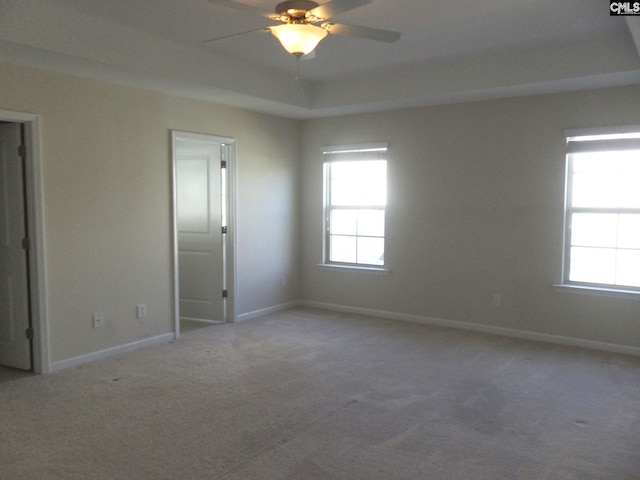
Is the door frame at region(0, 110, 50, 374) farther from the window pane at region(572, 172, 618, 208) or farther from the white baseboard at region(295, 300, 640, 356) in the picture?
the window pane at region(572, 172, 618, 208)

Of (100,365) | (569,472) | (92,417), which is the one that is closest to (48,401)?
(92,417)

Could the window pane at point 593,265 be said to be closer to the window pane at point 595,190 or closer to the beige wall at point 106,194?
the window pane at point 595,190

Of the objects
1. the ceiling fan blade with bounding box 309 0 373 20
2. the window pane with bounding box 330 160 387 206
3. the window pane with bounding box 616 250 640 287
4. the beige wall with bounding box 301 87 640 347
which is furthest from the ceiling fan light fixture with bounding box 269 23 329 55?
the window pane with bounding box 616 250 640 287

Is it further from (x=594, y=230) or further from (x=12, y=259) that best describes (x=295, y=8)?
(x=594, y=230)

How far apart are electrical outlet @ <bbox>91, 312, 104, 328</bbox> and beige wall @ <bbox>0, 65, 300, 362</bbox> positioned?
4 cm

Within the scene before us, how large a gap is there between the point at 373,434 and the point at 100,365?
98.9 inches

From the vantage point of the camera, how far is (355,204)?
6441 mm

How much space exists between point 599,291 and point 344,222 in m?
2.96

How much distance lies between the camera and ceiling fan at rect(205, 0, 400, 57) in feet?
9.04

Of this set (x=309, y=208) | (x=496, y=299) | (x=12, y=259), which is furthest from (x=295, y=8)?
(x=309, y=208)

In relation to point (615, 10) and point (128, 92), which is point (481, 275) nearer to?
point (615, 10)

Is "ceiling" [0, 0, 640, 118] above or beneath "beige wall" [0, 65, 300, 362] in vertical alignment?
above

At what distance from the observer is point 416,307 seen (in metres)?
5.94

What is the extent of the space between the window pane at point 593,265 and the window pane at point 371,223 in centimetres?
212
